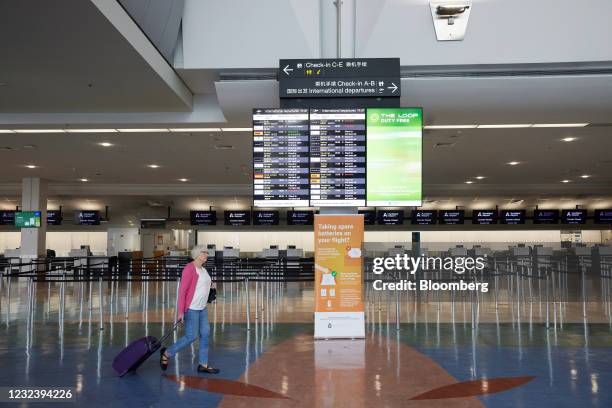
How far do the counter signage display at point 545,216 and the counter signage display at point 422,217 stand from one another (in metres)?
4.84

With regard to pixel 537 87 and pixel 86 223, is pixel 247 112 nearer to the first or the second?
pixel 537 87

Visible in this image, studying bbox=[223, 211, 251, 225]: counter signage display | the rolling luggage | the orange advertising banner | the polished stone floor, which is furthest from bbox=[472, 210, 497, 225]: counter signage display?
the rolling luggage

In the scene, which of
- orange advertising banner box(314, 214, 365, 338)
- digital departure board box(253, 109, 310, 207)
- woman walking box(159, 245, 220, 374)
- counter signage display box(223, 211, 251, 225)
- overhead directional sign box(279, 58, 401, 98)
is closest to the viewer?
woman walking box(159, 245, 220, 374)

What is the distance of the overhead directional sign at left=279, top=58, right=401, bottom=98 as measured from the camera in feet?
24.8

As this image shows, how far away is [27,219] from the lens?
18.7m

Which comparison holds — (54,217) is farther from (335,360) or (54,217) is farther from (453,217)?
(335,360)

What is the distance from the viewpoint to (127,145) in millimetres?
13234

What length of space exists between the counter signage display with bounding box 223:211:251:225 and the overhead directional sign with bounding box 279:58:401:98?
57.2 feet

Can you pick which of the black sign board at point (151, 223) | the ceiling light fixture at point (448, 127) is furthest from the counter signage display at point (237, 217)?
the ceiling light fixture at point (448, 127)

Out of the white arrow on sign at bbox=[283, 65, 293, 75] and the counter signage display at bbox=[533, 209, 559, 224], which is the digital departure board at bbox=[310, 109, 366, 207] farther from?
the counter signage display at bbox=[533, 209, 559, 224]

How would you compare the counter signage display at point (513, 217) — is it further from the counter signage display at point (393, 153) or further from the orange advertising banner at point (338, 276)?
the counter signage display at point (393, 153)

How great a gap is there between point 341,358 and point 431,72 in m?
4.68

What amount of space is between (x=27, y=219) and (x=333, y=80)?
15.6m

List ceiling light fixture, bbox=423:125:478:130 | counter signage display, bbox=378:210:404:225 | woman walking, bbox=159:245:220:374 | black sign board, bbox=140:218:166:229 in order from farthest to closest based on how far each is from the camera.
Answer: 1. black sign board, bbox=140:218:166:229
2. counter signage display, bbox=378:210:404:225
3. ceiling light fixture, bbox=423:125:478:130
4. woman walking, bbox=159:245:220:374
